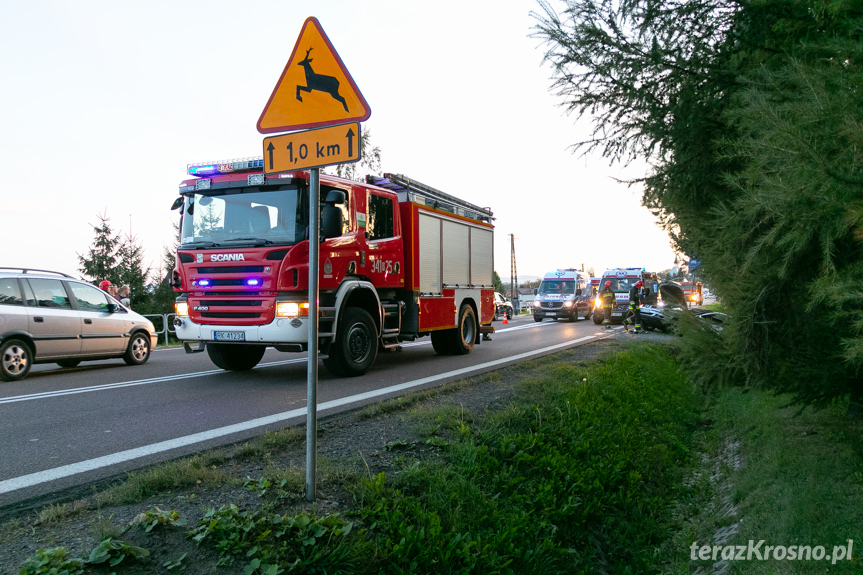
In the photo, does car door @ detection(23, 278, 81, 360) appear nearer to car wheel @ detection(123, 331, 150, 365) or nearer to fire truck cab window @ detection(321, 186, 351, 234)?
car wheel @ detection(123, 331, 150, 365)

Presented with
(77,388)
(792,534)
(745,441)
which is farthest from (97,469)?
(745,441)

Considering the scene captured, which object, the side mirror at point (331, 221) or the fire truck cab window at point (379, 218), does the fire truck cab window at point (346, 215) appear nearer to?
the fire truck cab window at point (379, 218)

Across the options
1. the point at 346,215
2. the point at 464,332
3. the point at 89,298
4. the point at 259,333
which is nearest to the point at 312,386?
the point at 259,333

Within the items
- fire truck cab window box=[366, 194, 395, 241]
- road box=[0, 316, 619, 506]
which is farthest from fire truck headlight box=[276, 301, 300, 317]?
fire truck cab window box=[366, 194, 395, 241]

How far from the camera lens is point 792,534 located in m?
4.00

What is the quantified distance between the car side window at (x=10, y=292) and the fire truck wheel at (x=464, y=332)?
7741 mm

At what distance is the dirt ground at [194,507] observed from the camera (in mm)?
2762

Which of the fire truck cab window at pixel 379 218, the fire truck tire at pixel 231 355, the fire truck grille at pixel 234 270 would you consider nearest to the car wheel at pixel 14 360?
the fire truck tire at pixel 231 355

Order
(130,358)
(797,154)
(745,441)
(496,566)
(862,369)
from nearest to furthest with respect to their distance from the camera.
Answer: (797,154) → (496,566) → (862,369) → (745,441) → (130,358)

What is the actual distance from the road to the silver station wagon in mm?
339

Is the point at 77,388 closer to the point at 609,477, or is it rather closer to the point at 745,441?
the point at 609,477

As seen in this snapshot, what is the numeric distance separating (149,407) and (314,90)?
445 cm

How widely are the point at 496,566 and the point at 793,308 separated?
2.94m

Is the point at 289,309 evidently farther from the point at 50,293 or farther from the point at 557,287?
the point at 557,287
